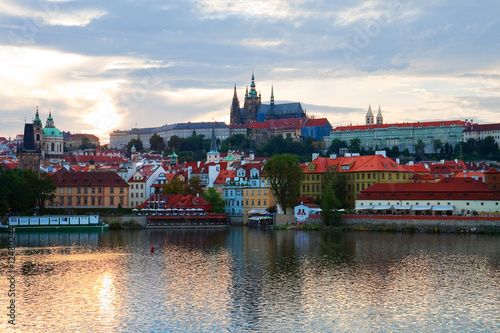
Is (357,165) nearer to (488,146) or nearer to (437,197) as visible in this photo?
(437,197)

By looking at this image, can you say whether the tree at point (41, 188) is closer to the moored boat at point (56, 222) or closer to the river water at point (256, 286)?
the moored boat at point (56, 222)

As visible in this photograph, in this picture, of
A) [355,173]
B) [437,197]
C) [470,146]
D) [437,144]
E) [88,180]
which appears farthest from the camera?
[437,144]

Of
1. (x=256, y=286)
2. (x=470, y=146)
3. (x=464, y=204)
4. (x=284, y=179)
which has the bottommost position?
(x=256, y=286)

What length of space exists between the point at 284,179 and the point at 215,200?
Result: 8797mm

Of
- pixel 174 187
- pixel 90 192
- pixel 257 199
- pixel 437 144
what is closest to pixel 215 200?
pixel 257 199

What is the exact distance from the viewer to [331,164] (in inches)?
3647

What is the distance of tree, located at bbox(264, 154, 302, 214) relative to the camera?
263 ft

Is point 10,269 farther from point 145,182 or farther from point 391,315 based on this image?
point 145,182

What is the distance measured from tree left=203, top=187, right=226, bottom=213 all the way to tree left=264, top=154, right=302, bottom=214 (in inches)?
274

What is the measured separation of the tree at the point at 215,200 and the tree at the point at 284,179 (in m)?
6.97

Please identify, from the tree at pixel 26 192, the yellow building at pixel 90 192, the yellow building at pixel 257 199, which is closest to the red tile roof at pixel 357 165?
the yellow building at pixel 257 199

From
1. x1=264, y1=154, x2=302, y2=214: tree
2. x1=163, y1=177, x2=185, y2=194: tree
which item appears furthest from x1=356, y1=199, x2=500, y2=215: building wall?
x1=163, y1=177, x2=185, y2=194: tree

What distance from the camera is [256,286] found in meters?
37.0

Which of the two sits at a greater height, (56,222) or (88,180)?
(88,180)
